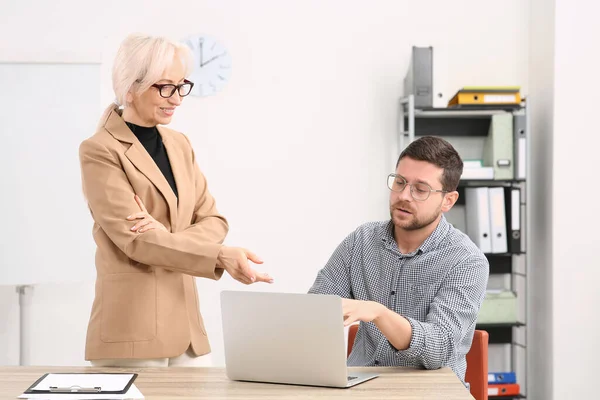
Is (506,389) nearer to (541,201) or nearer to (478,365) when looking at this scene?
(541,201)

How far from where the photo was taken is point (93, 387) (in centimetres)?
177

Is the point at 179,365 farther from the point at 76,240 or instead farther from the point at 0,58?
the point at 0,58

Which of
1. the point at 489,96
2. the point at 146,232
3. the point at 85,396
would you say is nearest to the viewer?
the point at 85,396

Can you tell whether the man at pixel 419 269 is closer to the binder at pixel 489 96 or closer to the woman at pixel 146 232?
the woman at pixel 146 232

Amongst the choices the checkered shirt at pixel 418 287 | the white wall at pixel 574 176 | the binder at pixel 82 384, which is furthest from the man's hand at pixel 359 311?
the white wall at pixel 574 176

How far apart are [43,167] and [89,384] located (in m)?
1.89

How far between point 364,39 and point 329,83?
283mm

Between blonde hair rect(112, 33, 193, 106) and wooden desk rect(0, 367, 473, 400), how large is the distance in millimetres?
760

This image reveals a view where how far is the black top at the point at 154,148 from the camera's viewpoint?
227 cm

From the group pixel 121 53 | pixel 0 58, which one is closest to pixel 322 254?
pixel 0 58

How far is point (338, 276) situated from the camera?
89.1 inches

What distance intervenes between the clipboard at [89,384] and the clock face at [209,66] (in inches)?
87.9

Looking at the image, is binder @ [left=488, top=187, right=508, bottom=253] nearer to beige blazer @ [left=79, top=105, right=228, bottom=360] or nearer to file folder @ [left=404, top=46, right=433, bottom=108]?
file folder @ [left=404, top=46, right=433, bottom=108]

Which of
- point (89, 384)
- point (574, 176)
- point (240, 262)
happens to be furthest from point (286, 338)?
point (574, 176)
